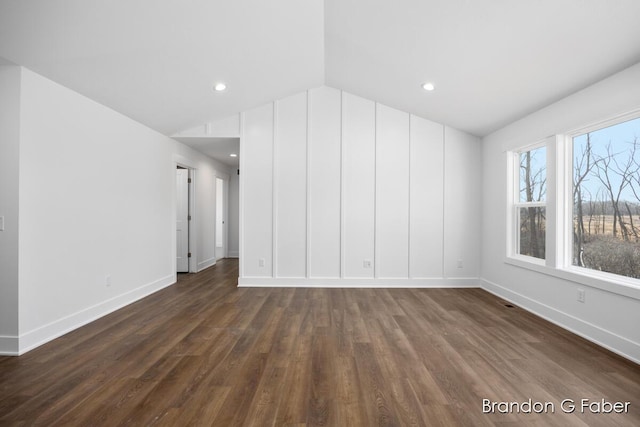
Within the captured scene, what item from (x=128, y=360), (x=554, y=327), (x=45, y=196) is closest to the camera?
(x=128, y=360)

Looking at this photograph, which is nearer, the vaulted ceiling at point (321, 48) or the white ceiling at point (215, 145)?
the vaulted ceiling at point (321, 48)

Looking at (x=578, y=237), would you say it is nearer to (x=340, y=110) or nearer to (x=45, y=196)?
(x=340, y=110)

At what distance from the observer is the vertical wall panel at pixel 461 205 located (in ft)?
16.2

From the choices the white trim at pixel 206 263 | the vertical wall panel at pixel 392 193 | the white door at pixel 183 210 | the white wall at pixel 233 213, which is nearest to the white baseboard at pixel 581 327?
the vertical wall panel at pixel 392 193

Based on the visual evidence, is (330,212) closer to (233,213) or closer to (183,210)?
(183,210)

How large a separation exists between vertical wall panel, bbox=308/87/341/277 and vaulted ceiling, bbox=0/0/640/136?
0.59 metres

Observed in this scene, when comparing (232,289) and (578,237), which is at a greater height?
(578,237)

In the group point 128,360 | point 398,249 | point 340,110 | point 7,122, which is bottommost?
point 128,360

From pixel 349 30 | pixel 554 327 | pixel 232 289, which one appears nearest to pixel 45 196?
pixel 232 289

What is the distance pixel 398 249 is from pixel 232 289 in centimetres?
262

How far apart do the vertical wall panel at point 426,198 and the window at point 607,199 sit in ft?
6.10

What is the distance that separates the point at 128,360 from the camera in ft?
7.93

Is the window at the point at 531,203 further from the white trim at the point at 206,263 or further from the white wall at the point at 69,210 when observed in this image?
the white trim at the point at 206,263

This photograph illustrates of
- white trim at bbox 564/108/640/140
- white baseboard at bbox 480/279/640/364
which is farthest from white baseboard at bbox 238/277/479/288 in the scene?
white trim at bbox 564/108/640/140
